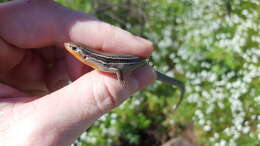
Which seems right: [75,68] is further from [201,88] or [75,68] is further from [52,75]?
[201,88]

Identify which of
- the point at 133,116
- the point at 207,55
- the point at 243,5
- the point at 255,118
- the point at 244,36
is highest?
the point at 243,5

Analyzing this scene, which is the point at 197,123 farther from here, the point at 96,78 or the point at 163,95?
the point at 96,78

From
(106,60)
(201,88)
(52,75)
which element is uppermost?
(106,60)

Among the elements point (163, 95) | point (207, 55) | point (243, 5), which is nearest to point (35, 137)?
point (163, 95)

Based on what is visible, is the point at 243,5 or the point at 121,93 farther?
the point at 243,5

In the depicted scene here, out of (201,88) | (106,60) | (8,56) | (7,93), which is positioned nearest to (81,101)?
(106,60)

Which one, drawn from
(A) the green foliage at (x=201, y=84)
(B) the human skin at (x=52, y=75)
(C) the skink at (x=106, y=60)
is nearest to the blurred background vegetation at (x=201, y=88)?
(A) the green foliage at (x=201, y=84)
